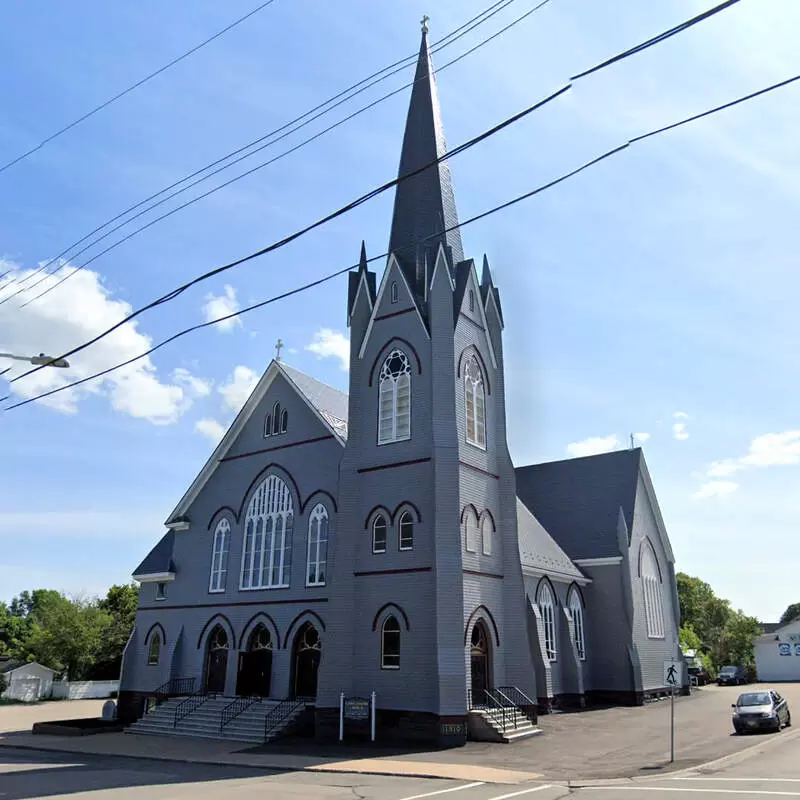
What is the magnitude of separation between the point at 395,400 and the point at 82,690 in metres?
34.2

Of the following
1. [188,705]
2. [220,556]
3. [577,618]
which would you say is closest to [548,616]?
[577,618]

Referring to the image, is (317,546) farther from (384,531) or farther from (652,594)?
(652,594)

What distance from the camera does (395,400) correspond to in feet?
87.5

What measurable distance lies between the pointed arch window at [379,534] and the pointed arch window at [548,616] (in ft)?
31.6

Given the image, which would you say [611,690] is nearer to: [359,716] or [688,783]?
[359,716]

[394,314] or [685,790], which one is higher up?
[394,314]

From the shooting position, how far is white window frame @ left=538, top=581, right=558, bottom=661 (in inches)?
1240

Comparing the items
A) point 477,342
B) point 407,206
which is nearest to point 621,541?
point 477,342

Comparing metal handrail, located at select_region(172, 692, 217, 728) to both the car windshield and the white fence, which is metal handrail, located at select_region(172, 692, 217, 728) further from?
the white fence

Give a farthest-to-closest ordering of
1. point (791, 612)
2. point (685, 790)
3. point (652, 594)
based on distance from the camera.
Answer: point (791, 612), point (652, 594), point (685, 790)

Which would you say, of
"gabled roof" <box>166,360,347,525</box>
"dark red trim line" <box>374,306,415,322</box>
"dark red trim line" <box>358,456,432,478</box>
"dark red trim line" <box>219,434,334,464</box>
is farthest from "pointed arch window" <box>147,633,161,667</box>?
"dark red trim line" <box>374,306,415,322</box>

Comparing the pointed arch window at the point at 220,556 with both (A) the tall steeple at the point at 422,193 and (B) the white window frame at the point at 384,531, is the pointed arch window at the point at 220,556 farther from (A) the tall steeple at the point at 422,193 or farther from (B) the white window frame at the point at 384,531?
(A) the tall steeple at the point at 422,193

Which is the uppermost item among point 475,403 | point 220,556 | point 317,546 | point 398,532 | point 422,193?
point 422,193

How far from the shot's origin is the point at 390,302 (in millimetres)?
28000
